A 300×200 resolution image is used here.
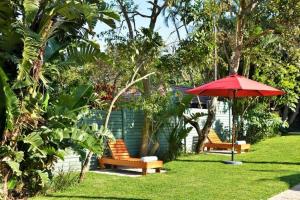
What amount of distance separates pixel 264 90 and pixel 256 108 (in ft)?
28.7

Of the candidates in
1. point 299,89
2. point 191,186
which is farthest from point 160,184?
point 299,89

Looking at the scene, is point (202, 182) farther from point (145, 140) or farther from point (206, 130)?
→ point (206, 130)

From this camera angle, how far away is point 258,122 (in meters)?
22.1

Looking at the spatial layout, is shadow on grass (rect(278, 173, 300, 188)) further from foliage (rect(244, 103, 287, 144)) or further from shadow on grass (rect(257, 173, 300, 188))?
foliage (rect(244, 103, 287, 144))

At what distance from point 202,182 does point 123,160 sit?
2.88 meters

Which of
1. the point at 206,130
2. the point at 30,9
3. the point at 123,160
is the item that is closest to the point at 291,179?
the point at 123,160

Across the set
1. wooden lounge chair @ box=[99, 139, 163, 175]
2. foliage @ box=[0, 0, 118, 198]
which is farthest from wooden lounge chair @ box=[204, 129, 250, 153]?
foliage @ box=[0, 0, 118, 198]

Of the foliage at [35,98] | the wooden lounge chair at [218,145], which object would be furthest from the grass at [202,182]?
the wooden lounge chair at [218,145]

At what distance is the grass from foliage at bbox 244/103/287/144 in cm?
609

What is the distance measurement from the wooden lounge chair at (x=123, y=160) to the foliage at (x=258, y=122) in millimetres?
9635

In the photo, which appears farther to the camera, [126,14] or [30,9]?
[126,14]

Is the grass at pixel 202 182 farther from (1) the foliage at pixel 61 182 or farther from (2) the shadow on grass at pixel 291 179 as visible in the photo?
(1) the foliage at pixel 61 182

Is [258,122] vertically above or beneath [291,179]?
above

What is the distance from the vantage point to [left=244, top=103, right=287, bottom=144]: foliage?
22.2 metres
